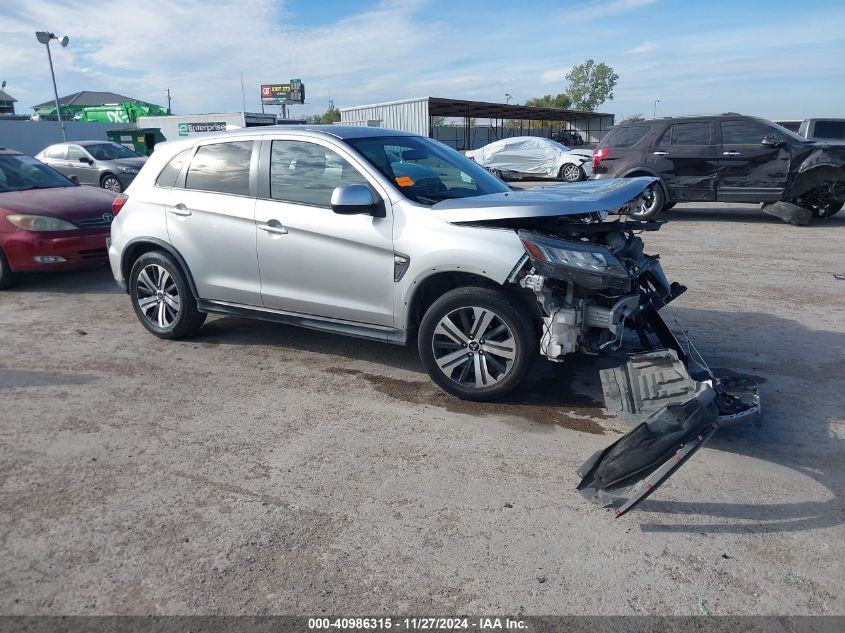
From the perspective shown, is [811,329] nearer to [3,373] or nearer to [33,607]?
[33,607]

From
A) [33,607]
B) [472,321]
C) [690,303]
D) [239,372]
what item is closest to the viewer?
[33,607]

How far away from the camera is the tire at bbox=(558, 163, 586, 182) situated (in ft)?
74.2

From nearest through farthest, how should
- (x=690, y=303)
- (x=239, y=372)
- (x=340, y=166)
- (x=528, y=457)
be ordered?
(x=528, y=457) < (x=340, y=166) < (x=239, y=372) < (x=690, y=303)

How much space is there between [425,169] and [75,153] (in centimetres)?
1713

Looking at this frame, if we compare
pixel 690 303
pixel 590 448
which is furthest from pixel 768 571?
pixel 690 303

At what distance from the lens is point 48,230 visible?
7633 millimetres

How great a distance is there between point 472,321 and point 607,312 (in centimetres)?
90

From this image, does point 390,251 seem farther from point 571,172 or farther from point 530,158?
point 530,158

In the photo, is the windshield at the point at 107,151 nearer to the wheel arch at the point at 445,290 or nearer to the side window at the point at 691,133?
the side window at the point at 691,133

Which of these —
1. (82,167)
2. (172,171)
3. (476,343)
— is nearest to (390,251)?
(476,343)

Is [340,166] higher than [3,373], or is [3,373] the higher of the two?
[340,166]

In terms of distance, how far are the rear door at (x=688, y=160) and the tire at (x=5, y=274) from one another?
10.6m

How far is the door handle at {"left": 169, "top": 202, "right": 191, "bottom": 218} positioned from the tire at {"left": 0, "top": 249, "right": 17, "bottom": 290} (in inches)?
143

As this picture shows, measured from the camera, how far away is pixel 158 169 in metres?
5.77
